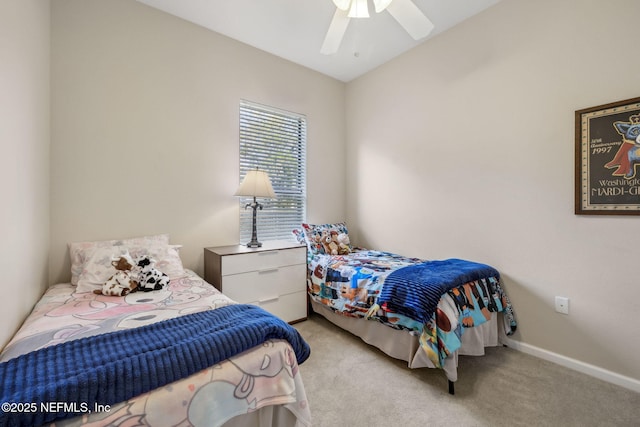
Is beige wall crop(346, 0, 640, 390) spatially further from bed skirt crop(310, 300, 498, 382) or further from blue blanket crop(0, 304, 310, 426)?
blue blanket crop(0, 304, 310, 426)

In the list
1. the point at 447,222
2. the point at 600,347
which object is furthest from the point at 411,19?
the point at 600,347

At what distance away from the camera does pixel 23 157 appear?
4.54 feet

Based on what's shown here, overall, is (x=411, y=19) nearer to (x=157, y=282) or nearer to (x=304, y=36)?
(x=304, y=36)

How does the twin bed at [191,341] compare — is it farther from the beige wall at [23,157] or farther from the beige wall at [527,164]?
the beige wall at [527,164]

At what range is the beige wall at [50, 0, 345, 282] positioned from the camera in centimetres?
193

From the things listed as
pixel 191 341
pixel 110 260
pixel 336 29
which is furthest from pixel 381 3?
pixel 110 260

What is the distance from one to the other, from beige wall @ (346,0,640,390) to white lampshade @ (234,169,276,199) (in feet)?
4.82

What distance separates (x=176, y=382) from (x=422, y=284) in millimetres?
1446

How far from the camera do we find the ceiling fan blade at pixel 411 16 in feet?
5.31

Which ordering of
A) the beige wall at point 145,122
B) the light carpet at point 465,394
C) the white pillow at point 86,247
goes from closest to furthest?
the light carpet at point 465,394 → the white pillow at point 86,247 → the beige wall at point 145,122

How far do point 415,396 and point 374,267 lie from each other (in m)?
0.91

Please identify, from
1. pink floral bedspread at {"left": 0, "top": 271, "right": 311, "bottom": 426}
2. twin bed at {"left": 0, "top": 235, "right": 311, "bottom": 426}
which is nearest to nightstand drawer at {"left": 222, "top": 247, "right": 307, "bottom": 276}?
pink floral bedspread at {"left": 0, "top": 271, "right": 311, "bottom": 426}

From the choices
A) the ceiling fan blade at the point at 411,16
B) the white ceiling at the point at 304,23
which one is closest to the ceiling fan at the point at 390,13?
the ceiling fan blade at the point at 411,16

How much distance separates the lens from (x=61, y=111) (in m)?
1.90
